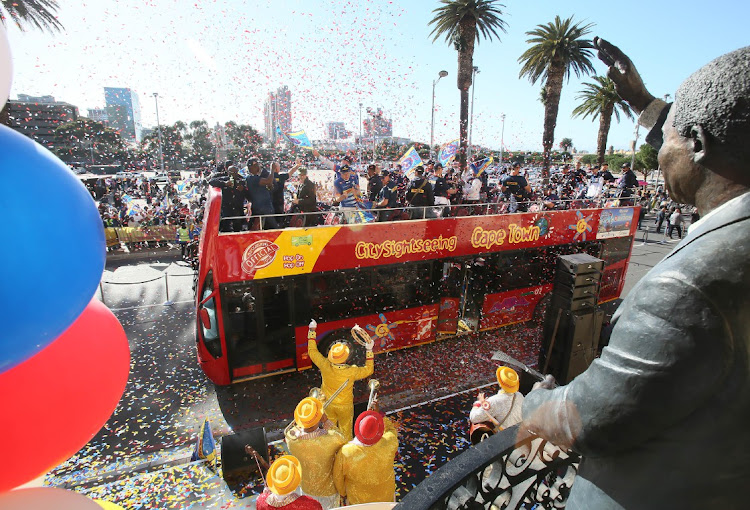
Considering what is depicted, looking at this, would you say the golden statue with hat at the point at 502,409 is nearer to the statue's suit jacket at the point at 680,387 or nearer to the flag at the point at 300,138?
the statue's suit jacket at the point at 680,387

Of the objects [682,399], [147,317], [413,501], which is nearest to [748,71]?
[682,399]

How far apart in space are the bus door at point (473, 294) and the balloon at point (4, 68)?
8.78 m

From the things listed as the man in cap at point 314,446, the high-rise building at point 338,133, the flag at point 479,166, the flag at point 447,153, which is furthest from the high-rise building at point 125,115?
the man in cap at point 314,446

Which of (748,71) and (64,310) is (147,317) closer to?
(64,310)

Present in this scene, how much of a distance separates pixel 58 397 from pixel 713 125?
2.73 m

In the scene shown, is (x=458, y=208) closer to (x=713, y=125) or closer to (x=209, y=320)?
(x=209, y=320)

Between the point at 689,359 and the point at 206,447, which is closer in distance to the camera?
the point at 689,359

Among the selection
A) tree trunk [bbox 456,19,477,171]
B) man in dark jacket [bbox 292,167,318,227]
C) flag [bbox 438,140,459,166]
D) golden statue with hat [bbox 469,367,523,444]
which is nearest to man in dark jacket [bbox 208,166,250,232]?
man in dark jacket [bbox 292,167,318,227]

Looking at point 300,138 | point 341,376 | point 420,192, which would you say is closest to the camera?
point 341,376

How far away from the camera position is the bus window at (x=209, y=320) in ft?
23.8

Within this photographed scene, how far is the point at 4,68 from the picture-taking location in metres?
1.78

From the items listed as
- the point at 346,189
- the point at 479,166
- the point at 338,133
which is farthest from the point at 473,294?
the point at 338,133

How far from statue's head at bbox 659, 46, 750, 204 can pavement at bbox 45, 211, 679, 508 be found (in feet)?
16.6

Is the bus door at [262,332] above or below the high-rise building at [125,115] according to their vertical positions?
below
